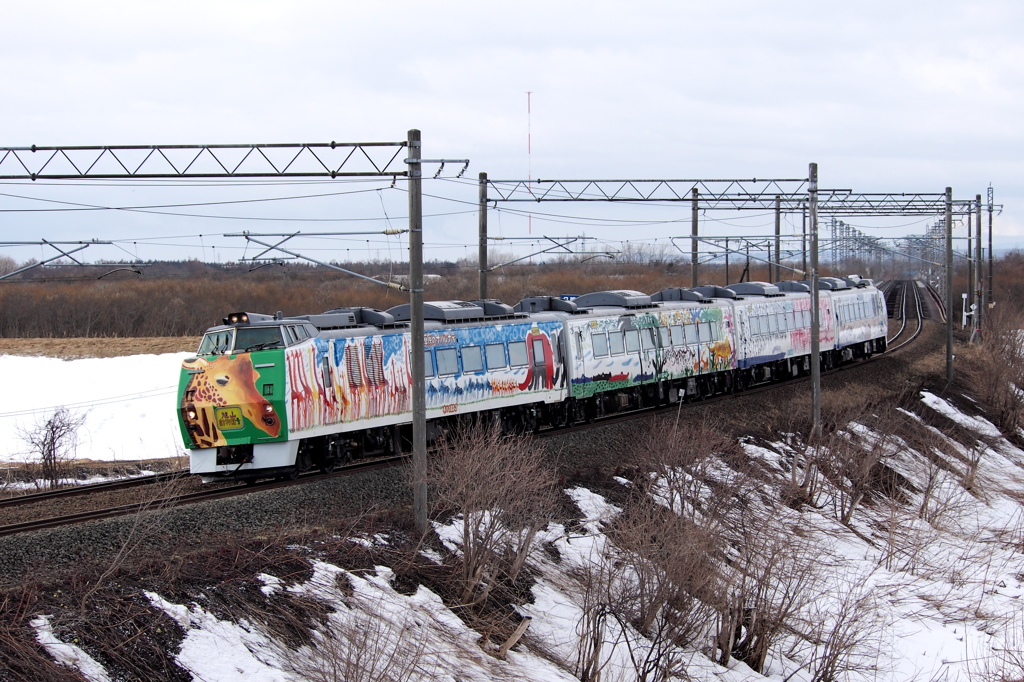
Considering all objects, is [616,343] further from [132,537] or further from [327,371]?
[132,537]

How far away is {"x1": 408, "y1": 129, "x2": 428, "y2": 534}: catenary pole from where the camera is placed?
13.4 meters

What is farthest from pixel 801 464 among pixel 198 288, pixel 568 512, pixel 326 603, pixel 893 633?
pixel 198 288

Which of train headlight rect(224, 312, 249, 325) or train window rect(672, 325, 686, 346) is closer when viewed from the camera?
train headlight rect(224, 312, 249, 325)

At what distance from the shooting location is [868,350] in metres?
43.8

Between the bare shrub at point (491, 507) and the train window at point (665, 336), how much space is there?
12.7m

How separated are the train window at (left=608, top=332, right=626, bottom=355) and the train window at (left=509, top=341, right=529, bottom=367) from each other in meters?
3.63

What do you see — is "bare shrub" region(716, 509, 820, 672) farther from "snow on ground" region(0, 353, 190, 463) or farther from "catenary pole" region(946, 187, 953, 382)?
"catenary pole" region(946, 187, 953, 382)

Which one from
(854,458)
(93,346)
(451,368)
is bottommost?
(854,458)

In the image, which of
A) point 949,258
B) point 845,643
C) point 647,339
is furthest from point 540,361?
point 949,258

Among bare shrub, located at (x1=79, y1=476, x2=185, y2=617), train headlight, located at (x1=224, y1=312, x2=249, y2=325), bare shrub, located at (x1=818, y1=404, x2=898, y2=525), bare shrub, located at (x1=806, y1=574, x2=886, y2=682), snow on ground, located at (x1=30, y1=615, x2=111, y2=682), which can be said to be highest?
train headlight, located at (x1=224, y1=312, x2=249, y2=325)

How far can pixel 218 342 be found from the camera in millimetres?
16781

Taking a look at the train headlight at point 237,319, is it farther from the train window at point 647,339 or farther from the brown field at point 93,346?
the brown field at point 93,346

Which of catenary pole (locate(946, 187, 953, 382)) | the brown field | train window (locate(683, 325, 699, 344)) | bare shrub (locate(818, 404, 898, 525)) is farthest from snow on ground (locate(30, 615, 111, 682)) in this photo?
the brown field

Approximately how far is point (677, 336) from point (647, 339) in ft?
5.73
